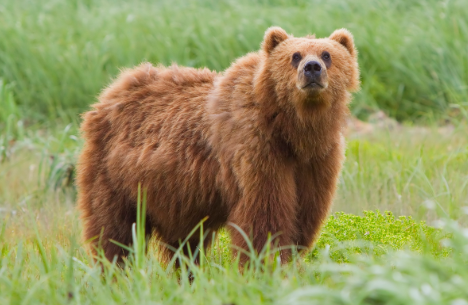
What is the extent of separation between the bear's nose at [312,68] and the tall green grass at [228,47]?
4839 mm

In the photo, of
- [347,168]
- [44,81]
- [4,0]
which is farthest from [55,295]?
[4,0]

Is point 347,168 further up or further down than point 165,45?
further down

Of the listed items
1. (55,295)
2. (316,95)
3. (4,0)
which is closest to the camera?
(55,295)

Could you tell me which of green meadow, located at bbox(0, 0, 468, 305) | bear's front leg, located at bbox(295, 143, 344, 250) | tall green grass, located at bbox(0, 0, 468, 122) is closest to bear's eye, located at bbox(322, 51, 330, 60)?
bear's front leg, located at bbox(295, 143, 344, 250)

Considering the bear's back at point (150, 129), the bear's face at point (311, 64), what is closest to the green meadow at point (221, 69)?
the bear's back at point (150, 129)

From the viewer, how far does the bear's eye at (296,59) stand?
4.00 m

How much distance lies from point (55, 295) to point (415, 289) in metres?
1.63

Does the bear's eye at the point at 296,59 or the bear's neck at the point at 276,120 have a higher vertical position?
the bear's eye at the point at 296,59

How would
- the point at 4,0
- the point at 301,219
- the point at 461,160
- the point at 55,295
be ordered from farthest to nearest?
the point at 4,0 < the point at 461,160 < the point at 301,219 < the point at 55,295

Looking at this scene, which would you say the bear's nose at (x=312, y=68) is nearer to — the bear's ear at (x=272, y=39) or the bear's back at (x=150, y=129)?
the bear's ear at (x=272, y=39)

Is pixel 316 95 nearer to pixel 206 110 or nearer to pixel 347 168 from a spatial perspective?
pixel 206 110

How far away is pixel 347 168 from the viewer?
6.36 m

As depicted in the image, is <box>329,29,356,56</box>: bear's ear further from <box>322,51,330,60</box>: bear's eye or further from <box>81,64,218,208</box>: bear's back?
<box>81,64,218,208</box>: bear's back

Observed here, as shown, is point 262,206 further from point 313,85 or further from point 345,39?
point 345,39
